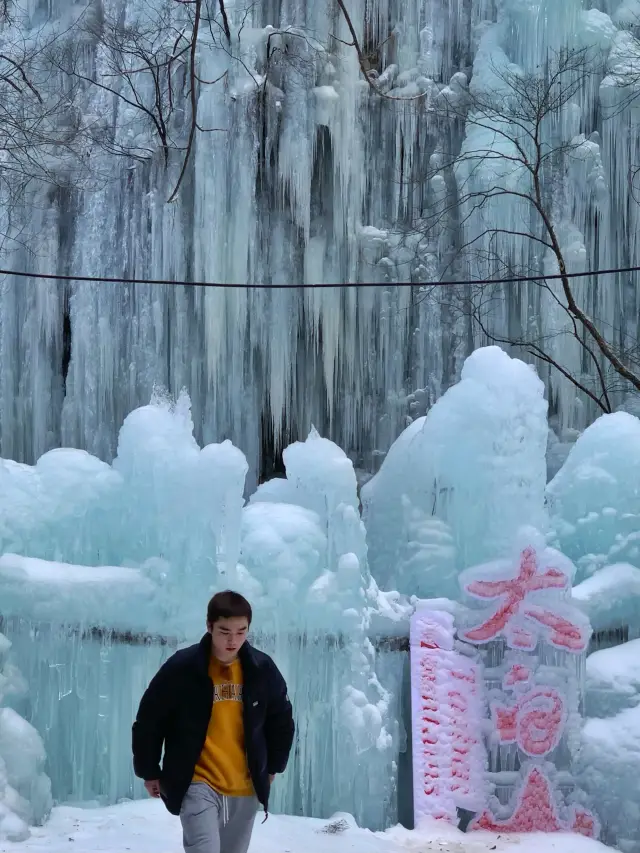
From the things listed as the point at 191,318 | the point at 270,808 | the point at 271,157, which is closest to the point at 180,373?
the point at 191,318

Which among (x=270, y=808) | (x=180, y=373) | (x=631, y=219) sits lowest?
(x=270, y=808)

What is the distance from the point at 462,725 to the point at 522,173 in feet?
17.4

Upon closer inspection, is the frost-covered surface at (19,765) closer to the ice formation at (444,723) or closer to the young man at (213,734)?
the ice formation at (444,723)

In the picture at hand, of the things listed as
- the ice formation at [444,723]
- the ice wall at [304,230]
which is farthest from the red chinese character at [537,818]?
the ice wall at [304,230]

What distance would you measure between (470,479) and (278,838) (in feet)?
7.55

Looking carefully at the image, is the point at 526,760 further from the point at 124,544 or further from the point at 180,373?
the point at 180,373

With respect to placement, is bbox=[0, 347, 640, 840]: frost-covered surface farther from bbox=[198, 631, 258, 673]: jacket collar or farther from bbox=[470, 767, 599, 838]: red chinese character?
bbox=[198, 631, 258, 673]: jacket collar

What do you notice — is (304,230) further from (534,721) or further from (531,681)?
(534,721)

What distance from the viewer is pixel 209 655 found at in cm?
295

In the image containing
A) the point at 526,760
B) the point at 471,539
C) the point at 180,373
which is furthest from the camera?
the point at 180,373

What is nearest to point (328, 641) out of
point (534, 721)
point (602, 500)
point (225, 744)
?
point (534, 721)

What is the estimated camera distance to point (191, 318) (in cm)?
904

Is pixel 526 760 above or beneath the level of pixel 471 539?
beneath

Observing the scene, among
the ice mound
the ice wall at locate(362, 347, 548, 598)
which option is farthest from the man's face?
the ice mound
